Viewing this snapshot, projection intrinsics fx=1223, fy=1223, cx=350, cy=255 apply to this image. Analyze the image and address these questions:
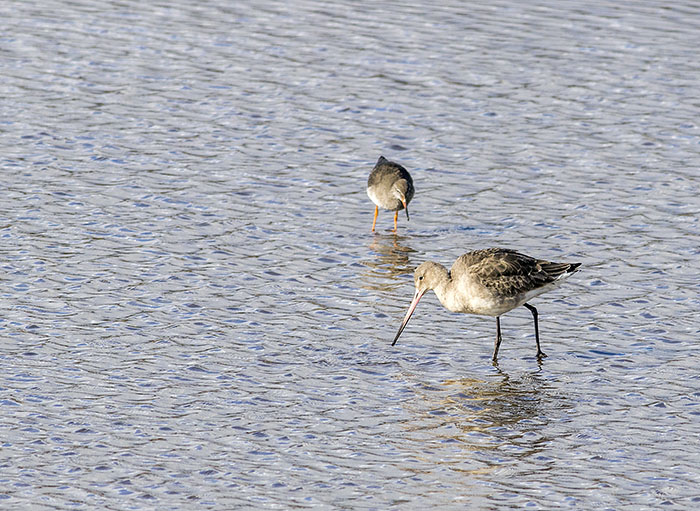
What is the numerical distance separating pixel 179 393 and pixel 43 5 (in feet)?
60.4

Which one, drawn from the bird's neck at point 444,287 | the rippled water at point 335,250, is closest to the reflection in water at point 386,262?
the rippled water at point 335,250

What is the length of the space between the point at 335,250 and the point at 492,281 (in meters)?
3.88

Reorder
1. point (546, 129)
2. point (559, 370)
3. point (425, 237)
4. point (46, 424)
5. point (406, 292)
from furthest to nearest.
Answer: point (546, 129)
point (425, 237)
point (406, 292)
point (559, 370)
point (46, 424)

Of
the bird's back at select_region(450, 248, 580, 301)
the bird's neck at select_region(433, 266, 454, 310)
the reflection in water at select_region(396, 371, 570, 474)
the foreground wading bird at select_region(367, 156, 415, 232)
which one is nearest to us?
the reflection in water at select_region(396, 371, 570, 474)

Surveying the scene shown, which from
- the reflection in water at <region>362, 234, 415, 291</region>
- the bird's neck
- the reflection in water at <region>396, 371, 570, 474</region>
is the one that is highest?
the bird's neck

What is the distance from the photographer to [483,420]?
12375mm

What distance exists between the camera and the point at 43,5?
28.6 metres

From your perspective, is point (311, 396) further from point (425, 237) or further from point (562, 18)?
point (562, 18)

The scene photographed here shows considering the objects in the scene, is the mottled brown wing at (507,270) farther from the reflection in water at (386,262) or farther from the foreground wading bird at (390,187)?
the foreground wading bird at (390,187)

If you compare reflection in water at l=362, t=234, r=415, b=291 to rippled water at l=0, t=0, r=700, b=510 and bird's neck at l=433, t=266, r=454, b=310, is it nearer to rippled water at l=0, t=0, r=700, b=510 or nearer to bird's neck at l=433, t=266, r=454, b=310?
rippled water at l=0, t=0, r=700, b=510

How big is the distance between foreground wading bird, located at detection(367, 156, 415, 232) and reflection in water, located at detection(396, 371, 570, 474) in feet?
16.8

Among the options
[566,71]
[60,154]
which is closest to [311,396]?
[60,154]

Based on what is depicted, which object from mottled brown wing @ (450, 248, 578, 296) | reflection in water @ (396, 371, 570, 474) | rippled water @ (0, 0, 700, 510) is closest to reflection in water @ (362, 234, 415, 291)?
rippled water @ (0, 0, 700, 510)

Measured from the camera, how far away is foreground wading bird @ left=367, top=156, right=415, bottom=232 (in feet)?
59.5
